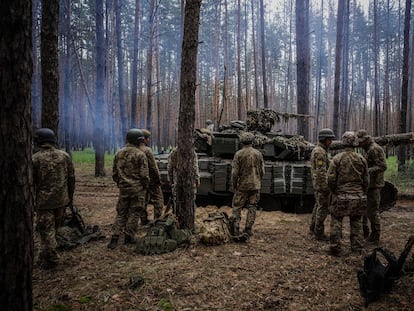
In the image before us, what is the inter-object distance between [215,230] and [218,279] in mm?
1557

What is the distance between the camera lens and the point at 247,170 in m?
6.43

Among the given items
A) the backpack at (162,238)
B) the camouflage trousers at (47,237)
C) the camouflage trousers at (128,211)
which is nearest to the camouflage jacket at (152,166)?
the camouflage trousers at (128,211)

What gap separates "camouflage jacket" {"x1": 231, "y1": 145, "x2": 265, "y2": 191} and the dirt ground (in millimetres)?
1109

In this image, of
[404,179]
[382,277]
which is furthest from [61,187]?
[404,179]

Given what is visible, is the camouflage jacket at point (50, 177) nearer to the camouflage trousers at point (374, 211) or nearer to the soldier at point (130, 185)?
the soldier at point (130, 185)

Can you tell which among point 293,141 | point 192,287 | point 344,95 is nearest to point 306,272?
point 192,287

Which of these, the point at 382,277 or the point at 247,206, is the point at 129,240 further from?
the point at 382,277

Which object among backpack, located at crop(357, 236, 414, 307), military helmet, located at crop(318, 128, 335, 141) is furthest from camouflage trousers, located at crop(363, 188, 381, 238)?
backpack, located at crop(357, 236, 414, 307)

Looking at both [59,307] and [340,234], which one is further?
[340,234]

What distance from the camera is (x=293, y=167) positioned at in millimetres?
9227

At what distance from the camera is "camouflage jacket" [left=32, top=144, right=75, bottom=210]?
4.80m

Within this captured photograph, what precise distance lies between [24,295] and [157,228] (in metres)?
3.40

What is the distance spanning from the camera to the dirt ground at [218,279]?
3.66 metres

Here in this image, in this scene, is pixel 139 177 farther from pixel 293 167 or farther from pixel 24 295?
pixel 293 167
